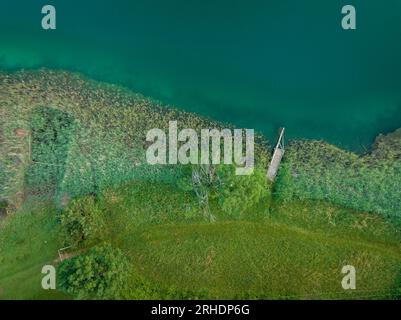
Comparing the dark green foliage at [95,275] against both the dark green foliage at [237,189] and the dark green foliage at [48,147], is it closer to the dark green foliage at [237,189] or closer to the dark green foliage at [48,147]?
the dark green foliage at [48,147]

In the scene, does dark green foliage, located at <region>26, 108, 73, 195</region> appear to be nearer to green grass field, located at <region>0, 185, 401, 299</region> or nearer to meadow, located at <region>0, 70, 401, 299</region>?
meadow, located at <region>0, 70, 401, 299</region>

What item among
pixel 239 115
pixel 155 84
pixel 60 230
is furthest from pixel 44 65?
pixel 239 115

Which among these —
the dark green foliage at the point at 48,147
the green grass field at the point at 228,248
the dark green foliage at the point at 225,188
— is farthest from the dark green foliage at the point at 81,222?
the dark green foliage at the point at 225,188

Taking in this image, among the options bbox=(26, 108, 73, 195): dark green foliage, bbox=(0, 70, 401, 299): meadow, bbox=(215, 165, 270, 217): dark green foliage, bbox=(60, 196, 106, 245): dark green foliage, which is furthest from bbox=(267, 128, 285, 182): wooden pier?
bbox=(26, 108, 73, 195): dark green foliage

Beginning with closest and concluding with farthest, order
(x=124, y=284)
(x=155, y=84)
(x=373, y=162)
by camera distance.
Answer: (x=124, y=284), (x=373, y=162), (x=155, y=84)

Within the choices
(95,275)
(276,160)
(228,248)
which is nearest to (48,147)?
(95,275)

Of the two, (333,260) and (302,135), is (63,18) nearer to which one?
(302,135)
